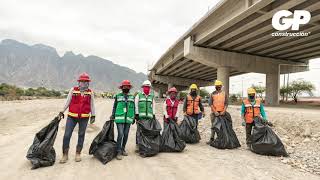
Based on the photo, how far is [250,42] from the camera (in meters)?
22.7

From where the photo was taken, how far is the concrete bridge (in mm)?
15873

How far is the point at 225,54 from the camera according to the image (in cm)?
2578

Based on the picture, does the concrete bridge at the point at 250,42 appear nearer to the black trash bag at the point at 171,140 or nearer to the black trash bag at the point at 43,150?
the black trash bag at the point at 171,140

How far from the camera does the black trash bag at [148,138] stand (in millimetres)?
6419

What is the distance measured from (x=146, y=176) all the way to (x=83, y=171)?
44.3 inches

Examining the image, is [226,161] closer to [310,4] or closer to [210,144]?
[210,144]

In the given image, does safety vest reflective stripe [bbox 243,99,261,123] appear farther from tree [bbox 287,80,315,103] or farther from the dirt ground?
tree [bbox 287,80,315,103]

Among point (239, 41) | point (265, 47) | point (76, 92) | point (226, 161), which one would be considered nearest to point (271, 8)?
point (239, 41)

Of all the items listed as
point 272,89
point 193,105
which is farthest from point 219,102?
point 272,89

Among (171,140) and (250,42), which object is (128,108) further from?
(250,42)

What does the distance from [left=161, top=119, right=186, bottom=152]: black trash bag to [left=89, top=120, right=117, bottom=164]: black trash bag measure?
126 cm

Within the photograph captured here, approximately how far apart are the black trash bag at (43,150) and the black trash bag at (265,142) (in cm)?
452

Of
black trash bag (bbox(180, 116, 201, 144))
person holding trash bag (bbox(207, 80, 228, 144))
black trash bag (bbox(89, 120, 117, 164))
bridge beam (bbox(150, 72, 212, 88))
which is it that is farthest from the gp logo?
bridge beam (bbox(150, 72, 212, 88))

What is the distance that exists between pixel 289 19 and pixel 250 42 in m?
5.66
